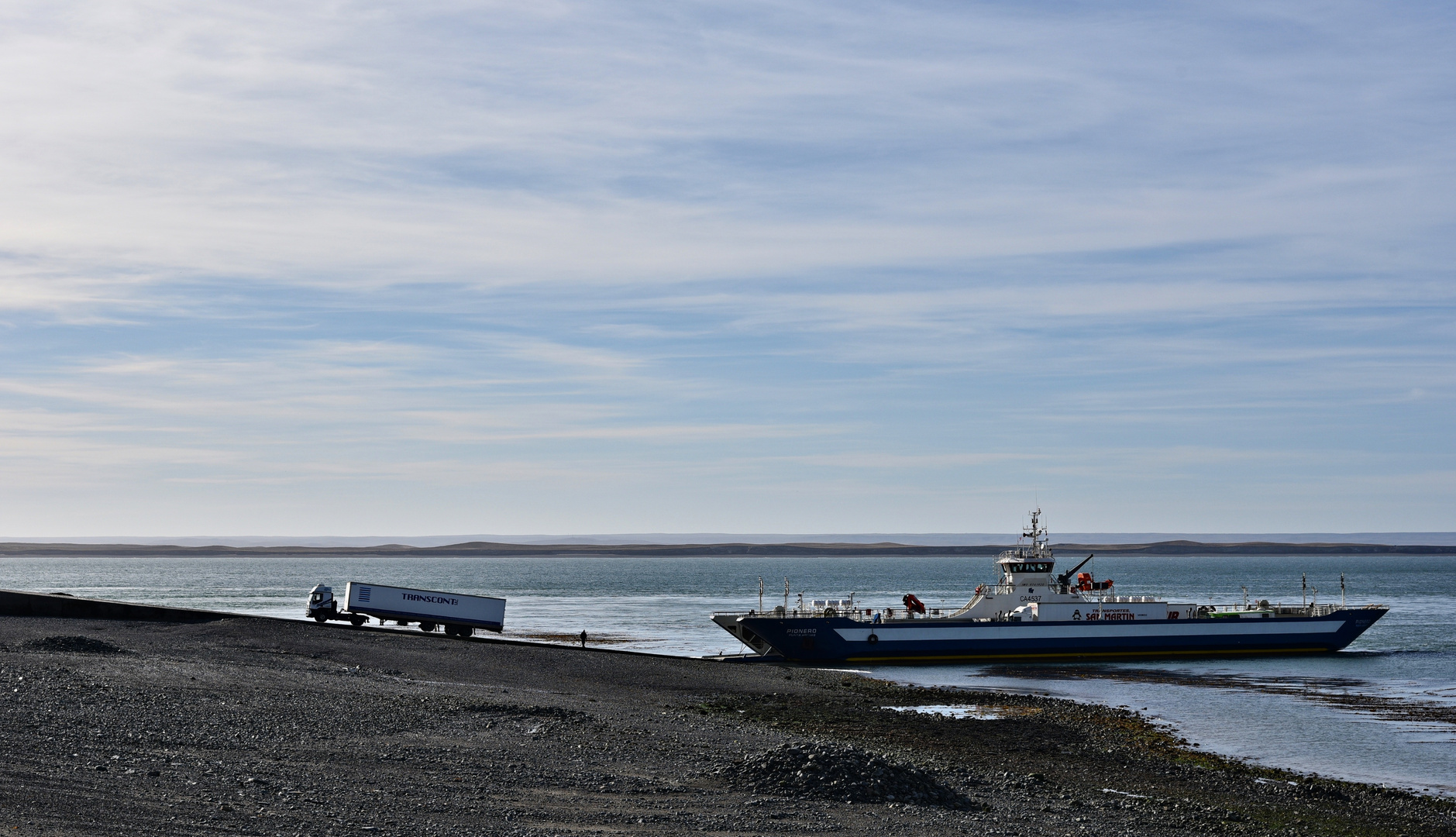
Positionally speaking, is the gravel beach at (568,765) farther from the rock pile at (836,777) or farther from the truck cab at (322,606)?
the truck cab at (322,606)

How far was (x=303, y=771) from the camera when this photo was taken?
2083 cm

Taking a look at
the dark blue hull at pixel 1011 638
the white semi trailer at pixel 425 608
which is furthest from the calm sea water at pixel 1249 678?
the white semi trailer at pixel 425 608

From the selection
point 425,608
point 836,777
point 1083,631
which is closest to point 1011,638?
point 1083,631

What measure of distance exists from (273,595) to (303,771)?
11193cm

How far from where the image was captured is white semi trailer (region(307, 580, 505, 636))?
61.3 meters

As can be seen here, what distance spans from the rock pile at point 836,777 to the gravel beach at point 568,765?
0.05 meters

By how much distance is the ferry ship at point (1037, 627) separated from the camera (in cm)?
5634

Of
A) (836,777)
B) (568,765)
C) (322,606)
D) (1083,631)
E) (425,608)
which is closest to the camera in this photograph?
(836,777)

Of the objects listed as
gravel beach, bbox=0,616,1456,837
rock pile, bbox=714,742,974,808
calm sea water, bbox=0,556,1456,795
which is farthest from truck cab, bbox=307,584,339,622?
rock pile, bbox=714,742,974,808

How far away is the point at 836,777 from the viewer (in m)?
21.5

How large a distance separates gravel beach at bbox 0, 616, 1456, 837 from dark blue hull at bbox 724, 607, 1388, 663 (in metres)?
15.0

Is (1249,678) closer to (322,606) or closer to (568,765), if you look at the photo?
(568,765)

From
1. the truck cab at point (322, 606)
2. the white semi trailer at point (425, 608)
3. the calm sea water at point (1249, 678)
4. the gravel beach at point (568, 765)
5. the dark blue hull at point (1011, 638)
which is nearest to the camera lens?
the gravel beach at point (568, 765)

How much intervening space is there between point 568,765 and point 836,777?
209 inches
